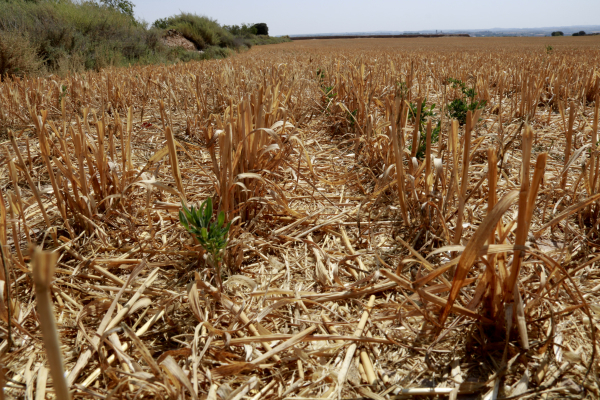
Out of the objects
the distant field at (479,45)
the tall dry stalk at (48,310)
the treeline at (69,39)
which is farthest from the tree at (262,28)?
the tall dry stalk at (48,310)

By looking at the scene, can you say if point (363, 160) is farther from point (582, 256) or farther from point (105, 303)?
point (105, 303)

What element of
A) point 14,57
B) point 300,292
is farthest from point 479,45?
point 300,292

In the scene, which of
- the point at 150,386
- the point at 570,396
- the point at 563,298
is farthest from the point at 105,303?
the point at 563,298

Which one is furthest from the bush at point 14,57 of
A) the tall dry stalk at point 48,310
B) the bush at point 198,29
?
the bush at point 198,29

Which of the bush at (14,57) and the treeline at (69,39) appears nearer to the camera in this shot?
the bush at (14,57)

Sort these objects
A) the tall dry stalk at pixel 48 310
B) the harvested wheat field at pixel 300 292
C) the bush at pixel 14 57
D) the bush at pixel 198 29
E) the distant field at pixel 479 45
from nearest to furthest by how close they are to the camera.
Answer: the tall dry stalk at pixel 48 310 → the harvested wheat field at pixel 300 292 → the bush at pixel 14 57 → the distant field at pixel 479 45 → the bush at pixel 198 29

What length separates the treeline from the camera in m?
6.39

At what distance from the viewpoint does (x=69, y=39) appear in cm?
877

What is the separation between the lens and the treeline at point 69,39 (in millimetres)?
6391

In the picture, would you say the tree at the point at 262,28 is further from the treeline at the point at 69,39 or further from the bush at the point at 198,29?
the treeline at the point at 69,39

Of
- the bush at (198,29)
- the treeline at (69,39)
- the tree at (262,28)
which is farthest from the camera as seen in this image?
the tree at (262,28)

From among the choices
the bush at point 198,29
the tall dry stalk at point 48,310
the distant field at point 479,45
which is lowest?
the tall dry stalk at point 48,310

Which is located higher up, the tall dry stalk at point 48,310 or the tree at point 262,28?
Answer: the tree at point 262,28

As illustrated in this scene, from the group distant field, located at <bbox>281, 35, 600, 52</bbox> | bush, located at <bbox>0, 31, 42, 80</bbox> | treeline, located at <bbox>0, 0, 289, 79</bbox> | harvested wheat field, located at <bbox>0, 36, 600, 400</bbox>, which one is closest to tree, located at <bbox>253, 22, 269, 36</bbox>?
distant field, located at <bbox>281, 35, 600, 52</bbox>
